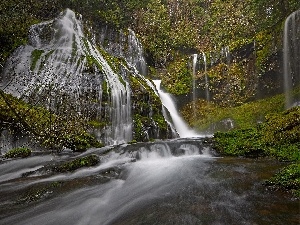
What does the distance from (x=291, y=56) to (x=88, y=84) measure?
12047 mm

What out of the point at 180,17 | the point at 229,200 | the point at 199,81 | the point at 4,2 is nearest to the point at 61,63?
the point at 4,2

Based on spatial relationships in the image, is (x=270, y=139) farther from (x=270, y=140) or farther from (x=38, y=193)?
(x=38, y=193)

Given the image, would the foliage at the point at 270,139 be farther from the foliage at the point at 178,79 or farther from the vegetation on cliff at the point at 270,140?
the foliage at the point at 178,79

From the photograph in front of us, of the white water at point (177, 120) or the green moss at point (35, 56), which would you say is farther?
the white water at point (177, 120)

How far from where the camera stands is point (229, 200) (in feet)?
15.4

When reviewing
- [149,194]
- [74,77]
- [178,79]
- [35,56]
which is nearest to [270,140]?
[149,194]

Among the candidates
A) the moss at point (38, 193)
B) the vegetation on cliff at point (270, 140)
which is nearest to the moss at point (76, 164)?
the moss at point (38, 193)

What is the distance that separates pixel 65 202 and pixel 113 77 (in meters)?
11.0

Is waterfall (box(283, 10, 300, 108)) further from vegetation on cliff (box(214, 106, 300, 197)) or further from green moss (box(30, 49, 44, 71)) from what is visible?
green moss (box(30, 49, 44, 71))

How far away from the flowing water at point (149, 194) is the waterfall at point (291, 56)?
10.4m

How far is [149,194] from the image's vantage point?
18.2ft

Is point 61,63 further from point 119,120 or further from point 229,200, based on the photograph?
point 229,200

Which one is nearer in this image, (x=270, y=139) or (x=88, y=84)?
(x=270, y=139)

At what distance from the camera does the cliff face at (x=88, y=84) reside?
1345cm
